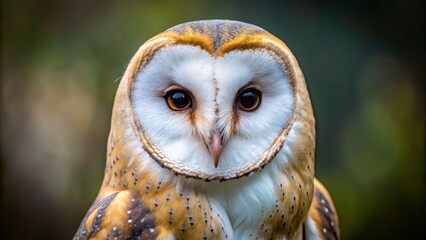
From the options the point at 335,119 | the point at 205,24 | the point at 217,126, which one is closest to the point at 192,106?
the point at 217,126

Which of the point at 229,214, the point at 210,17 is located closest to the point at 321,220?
the point at 229,214

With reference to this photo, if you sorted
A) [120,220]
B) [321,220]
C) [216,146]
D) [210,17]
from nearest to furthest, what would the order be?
[216,146]
[120,220]
[321,220]
[210,17]

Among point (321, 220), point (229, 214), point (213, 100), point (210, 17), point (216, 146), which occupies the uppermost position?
point (210, 17)

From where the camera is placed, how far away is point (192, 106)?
154cm

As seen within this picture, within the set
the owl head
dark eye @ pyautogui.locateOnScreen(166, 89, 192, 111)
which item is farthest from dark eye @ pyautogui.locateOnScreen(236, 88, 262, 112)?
dark eye @ pyautogui.locateOnScreen(166, 89, 192, 111)

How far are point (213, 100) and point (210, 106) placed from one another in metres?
0.02

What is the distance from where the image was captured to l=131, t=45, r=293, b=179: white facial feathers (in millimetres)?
1498

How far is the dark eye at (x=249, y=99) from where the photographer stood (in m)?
1.54

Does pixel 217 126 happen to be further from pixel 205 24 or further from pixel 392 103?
pixel 392 103

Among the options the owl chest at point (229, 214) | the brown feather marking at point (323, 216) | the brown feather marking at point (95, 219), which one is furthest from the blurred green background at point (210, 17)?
the brown feather marking at point (95, 219)

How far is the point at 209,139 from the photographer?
1.50m

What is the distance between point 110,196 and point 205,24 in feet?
1.65

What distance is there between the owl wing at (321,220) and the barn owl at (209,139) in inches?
7.1

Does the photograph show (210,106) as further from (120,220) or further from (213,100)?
(120,220)
